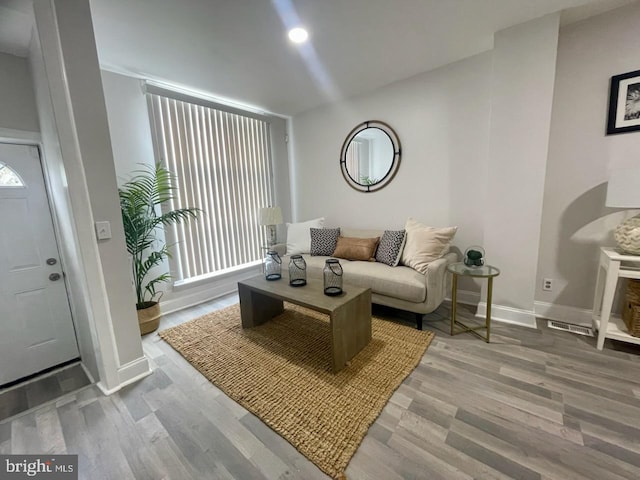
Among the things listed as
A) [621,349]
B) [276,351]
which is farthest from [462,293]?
[276,351]

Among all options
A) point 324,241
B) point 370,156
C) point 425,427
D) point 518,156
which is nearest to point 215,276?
point 324,241

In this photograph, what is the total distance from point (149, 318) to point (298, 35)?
2.91 m

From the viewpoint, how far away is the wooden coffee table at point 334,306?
188 cm

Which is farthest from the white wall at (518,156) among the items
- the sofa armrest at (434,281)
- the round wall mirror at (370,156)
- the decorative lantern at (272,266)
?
the decorative lantern at (272,266)

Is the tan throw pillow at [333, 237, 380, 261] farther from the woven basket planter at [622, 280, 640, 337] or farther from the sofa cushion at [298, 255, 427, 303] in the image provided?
the woven basket planter at [622, 280, 640, 337]

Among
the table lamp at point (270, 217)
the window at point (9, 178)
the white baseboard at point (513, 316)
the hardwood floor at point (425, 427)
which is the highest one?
the window at point (9, 178)

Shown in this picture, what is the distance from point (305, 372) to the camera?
1.94 m

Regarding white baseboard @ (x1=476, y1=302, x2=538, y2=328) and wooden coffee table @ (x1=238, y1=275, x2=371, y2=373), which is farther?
white baseboard @ (x1=476, y1=302, x2=538, y2=328)

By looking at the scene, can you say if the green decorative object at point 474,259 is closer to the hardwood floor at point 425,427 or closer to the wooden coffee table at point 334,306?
the hardwood floor at point 425,427

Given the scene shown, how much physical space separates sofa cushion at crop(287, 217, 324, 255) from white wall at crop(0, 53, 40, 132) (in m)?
2.62

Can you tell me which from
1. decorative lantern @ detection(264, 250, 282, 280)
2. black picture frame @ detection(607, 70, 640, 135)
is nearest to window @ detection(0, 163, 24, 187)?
decorative lantern @ detection(264, 250, 282, 280)

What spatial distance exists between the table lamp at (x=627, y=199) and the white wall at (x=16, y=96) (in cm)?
432

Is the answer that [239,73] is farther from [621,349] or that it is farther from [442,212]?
[621,349]

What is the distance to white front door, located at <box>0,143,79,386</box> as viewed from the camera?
1940mm
